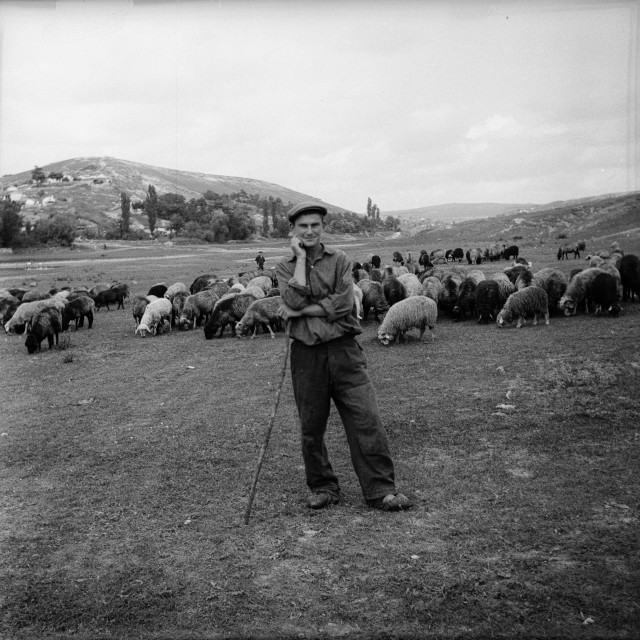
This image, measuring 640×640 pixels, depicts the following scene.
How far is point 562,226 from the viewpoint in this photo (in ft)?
181

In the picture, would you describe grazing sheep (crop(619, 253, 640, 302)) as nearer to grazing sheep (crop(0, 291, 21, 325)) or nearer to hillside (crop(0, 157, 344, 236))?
grazing sheep (crop(0, 291, 21, 325))

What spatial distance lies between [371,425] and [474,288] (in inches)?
458

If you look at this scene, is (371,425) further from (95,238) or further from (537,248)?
(95,238)

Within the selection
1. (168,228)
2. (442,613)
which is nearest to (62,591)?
(442,613)

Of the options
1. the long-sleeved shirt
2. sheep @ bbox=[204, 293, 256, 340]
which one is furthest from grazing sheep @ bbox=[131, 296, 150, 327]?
the long-sleeved shirt

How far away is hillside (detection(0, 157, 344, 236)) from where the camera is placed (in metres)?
115

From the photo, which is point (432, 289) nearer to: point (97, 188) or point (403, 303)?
point (403, 303)

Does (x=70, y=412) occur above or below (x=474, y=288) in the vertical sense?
below

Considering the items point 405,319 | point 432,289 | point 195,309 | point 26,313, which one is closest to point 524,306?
point 432,289

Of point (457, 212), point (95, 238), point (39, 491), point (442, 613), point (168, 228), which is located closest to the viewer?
point (442, 613)

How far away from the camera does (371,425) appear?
4820 mm

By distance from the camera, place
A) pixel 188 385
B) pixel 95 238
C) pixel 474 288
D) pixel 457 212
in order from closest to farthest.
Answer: pixel 188 385 < pixel 474 288 < pixel 95 238 < pixel 457 212

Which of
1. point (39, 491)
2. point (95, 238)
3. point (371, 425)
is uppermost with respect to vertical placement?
point (95, 238)

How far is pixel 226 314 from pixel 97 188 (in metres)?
142
